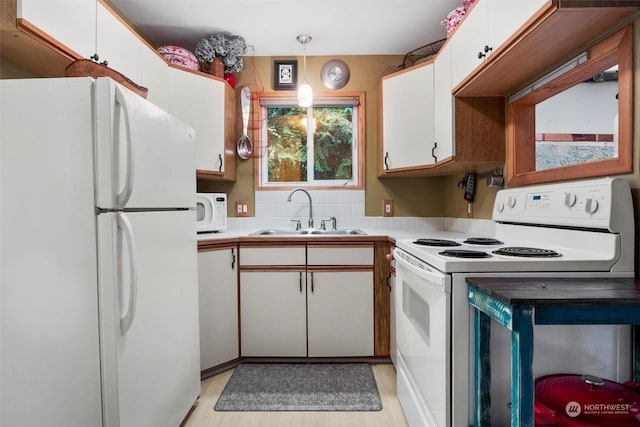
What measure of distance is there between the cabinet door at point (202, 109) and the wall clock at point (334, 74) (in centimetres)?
83

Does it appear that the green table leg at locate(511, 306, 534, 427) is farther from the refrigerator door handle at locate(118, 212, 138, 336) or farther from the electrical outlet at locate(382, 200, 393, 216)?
the electrical outlet at locate(382, 200, 393, 216)

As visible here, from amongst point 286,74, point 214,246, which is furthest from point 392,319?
point 286,74

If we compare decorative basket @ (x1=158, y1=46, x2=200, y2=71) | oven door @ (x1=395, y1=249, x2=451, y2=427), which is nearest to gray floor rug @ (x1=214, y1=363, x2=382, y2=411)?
oven door @ (x1=395, y1=249, x2=451, y2=427)

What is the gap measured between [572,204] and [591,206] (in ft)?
0.31

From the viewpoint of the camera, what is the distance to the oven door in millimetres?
1099

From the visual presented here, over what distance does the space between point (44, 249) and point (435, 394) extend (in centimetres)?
142

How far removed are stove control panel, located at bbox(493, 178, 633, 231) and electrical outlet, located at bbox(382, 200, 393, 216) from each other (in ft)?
3.63

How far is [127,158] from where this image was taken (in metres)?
1.15

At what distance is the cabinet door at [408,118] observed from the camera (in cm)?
222

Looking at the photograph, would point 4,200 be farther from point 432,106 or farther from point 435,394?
point 432,106

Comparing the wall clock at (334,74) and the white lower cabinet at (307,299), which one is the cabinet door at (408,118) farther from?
the white lower cabinet at (307,299)

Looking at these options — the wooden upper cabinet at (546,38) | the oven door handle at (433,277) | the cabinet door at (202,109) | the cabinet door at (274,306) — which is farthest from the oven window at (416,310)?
the cabinet door at (202,109)

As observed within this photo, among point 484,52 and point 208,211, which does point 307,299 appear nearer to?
point 208,211

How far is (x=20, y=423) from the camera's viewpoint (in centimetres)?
110
